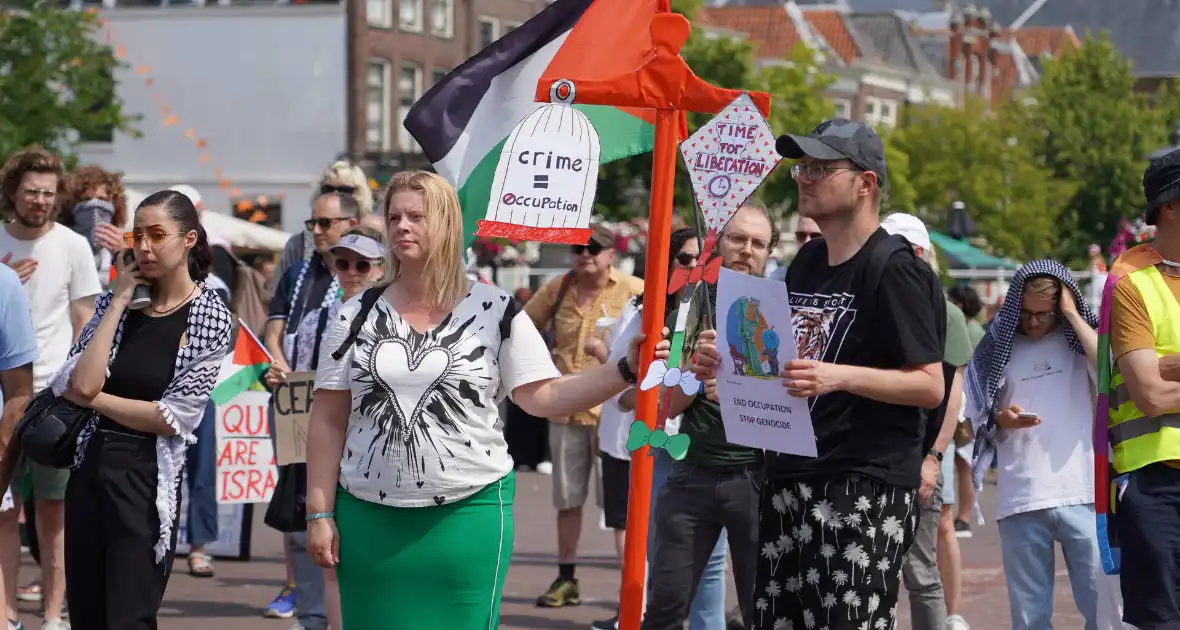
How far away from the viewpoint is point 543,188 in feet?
19.1

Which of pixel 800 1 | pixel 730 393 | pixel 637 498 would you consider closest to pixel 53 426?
pixel 637 498

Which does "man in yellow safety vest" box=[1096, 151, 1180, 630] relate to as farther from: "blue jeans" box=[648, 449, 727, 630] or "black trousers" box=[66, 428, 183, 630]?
"black trousers" box=[66, 428, 183, 630]

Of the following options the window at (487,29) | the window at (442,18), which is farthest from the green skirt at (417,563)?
the window at (487,29)

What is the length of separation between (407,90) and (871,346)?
38.7 m

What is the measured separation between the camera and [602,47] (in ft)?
21.4

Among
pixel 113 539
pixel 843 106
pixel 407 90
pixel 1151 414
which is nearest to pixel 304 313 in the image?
pixel 113 539

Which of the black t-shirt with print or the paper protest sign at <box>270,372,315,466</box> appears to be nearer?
the black t-shirt with print

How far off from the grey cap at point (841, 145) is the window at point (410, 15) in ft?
126

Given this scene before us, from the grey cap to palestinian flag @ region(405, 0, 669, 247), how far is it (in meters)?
1.68

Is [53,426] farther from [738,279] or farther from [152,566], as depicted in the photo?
[738,279]

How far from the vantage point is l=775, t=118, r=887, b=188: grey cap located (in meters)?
4.67

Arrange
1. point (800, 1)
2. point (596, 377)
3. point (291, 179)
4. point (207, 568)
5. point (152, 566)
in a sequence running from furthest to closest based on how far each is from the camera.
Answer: point (800, 1) < point (291, 179) < point (207, 568) < point (152, 566) < point (596, 377)

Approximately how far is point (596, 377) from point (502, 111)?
7.69 ft

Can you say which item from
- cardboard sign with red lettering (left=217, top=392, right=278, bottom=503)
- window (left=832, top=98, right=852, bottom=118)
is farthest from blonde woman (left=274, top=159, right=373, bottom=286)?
window (left=832, top=98, right=852, bottom=118)
